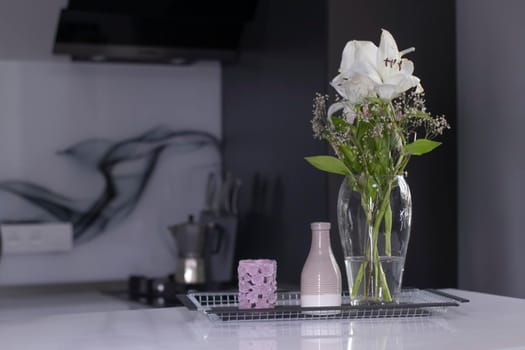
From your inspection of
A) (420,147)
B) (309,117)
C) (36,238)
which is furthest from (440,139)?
(36,238)

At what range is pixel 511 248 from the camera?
234cm

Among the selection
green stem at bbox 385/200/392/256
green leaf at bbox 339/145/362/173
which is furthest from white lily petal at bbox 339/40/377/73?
green stem at bbox 385/200/392/256

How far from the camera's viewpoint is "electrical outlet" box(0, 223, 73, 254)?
2934 millimetres

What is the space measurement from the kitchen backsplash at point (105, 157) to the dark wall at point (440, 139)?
1001mm

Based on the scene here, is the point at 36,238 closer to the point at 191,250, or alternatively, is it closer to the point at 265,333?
the point at 191,250

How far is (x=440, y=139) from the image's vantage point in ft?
8.27

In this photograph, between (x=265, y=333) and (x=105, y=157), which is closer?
(x=265, y=333)

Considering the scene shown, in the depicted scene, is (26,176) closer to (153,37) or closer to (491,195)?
(153,37)

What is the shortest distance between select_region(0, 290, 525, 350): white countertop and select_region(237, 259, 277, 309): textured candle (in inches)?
1.8

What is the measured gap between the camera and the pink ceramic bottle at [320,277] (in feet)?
4.73

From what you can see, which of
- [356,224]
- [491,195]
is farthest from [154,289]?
[356,224]

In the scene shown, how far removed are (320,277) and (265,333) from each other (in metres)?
0.19

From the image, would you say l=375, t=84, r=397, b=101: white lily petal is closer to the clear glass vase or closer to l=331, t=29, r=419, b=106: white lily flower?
l=331, t=29, r=419, b=106: white lily flower

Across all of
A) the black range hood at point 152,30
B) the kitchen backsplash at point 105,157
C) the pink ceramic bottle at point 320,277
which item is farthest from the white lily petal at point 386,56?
the kitchen backsplash at point 105,157
